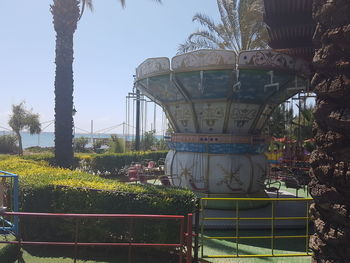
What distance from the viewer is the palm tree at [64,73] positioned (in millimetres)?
11984

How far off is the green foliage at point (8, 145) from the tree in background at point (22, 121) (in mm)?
897

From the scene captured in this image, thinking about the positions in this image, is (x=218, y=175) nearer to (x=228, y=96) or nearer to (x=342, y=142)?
(x=228, y=96)

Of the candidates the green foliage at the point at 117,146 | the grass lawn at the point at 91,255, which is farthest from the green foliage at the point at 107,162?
the grass lawn at the point at 91,255

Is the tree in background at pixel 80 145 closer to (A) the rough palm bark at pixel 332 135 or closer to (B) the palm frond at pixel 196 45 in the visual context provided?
(B) the palm frond at pixel 196 45

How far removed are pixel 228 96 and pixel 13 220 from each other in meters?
7.03

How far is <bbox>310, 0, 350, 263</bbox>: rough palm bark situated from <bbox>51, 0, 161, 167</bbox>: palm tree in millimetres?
10397

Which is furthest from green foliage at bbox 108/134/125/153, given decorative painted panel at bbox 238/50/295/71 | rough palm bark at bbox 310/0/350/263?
rough palm bark at bbox 310/0/350/263

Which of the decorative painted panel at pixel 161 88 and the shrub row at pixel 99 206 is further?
the decorative painted panel at pixel 161 88

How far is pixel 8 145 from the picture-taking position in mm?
34469

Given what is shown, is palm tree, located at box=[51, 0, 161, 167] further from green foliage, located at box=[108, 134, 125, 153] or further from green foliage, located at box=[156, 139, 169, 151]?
green foliage, located at box=[156, 139, 169, 151]

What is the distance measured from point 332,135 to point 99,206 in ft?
15.6

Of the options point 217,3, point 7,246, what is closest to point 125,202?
point 7,246

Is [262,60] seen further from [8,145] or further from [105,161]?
[8,145]

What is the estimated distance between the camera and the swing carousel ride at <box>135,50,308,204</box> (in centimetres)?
997
